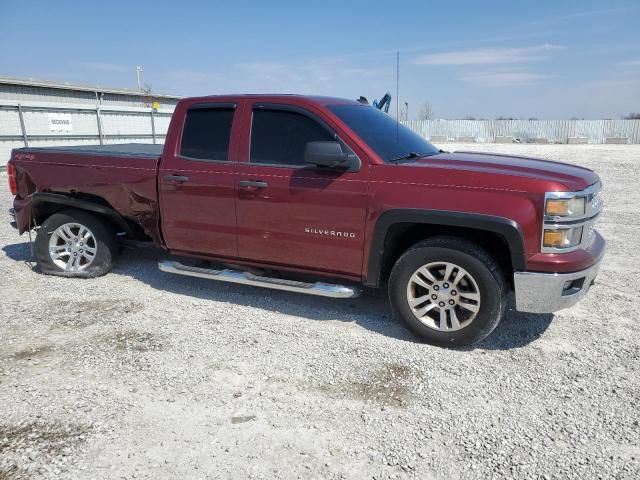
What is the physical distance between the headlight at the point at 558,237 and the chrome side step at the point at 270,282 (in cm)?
152

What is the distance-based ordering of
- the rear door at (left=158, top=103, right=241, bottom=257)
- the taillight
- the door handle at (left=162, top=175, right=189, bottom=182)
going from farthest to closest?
the taillight
the door handle at (left=162, top=175, right=189, bottom=182)
the rear door at (left=158, top=103, right=241, bottom=257)

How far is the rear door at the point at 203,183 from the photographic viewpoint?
4.48 metres

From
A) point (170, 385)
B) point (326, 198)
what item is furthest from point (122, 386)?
point (326, 198)

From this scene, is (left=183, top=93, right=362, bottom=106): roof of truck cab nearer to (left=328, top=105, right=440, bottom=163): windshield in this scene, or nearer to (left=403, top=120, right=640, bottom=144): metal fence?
(left=328, top=105, right=440, bottom=163): windshield

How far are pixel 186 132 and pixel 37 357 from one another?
236cm

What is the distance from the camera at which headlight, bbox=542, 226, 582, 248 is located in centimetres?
340

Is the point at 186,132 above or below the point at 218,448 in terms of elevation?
above

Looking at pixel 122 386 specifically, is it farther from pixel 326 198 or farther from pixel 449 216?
pixel 449 216

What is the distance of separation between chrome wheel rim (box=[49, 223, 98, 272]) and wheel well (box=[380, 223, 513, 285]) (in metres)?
3.36

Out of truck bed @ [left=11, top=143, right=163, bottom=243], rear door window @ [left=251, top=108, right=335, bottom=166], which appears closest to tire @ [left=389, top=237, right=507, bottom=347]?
rear door window @ [left=251, top=108, right=335, bottom=166]

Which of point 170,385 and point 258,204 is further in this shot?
point 258,204

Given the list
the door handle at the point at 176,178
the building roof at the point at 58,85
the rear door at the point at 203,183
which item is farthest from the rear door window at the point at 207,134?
the building roof at the point at 58,85

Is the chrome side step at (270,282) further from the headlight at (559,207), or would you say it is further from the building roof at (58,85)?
the building roof at (58,85)

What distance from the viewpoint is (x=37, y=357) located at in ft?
12.2
